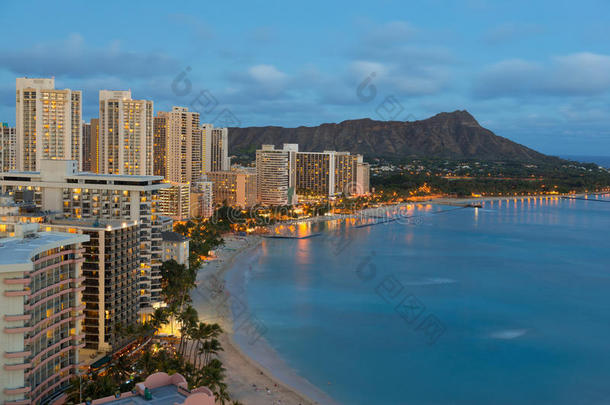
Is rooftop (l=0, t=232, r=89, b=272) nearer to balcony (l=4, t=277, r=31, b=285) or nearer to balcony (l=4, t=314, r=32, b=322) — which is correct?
balcony (l=4, t=277, r=31, b=285)

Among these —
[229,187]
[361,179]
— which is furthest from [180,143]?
[361,179]

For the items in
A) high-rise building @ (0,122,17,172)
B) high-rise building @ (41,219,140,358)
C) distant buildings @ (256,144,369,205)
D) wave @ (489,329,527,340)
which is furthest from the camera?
distant buildings @ (256,144,369,205)

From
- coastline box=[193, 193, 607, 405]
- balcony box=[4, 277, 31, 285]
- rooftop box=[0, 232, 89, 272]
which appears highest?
rooftop box=[0, 232, 89, 272]

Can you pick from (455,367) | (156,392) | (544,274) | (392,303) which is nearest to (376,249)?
(544,274)

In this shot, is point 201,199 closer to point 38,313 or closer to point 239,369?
point 239,369

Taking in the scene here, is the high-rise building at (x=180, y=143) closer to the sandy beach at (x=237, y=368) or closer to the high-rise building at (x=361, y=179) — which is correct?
the high-rise building at (x=361, y=179)

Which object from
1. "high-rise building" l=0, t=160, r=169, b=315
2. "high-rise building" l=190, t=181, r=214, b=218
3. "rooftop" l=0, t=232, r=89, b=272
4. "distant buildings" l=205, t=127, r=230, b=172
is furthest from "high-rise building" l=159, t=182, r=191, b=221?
"rooftop" l=0, t=232, r=89, b=272

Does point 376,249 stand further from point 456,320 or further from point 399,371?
point 399,371
